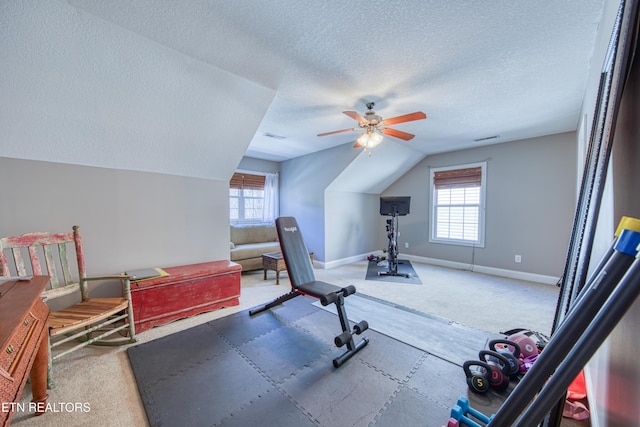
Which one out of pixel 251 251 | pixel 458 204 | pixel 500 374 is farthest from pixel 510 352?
pixel 251 251

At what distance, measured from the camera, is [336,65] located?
2078mm

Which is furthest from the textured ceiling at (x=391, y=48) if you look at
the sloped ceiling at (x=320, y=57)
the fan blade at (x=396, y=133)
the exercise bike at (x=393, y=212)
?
the exercise bike at (x=393, y=212)

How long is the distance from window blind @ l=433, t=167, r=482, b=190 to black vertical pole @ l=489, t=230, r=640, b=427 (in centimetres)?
475

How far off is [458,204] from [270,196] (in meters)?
4.16

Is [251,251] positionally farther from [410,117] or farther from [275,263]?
[410,117]

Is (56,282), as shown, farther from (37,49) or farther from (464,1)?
(464,1)

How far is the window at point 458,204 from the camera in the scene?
471cm

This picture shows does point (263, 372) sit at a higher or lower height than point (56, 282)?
lower

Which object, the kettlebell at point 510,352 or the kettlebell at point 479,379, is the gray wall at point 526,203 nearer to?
the kettlebell at point 510,352

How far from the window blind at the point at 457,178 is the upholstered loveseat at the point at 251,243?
3.65 meters

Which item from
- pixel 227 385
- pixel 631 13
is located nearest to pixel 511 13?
pixel 631 13

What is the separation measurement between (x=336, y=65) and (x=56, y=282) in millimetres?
3054

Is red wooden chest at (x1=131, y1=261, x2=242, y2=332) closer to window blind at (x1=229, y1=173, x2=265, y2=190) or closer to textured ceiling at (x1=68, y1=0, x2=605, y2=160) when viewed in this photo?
textured ceiling at (x1=68, y1=0, x2=605, y2=160)

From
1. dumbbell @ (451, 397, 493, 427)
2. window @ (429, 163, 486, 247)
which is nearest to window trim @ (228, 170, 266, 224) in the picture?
window @ (429, 163, 486, 247)
